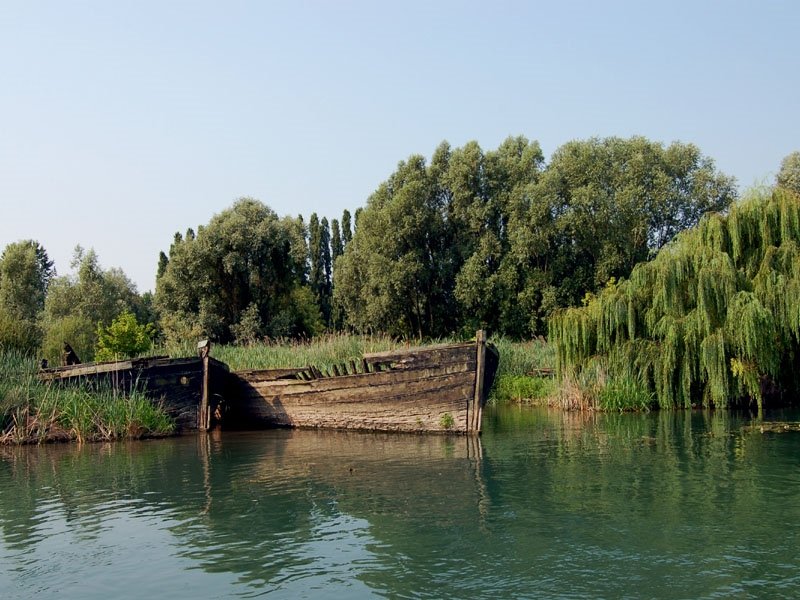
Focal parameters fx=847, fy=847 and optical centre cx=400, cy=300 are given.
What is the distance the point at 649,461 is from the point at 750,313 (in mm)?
7747

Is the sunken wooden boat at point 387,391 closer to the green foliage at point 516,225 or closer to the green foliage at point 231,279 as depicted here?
the green foliage at point 231,279

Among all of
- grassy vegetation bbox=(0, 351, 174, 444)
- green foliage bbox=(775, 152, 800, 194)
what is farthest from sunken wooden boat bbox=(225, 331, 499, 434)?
green foliage bbox=(775, 152, 800, 194)

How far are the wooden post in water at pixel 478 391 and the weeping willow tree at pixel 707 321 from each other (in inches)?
209

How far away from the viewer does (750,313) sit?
1998 cm

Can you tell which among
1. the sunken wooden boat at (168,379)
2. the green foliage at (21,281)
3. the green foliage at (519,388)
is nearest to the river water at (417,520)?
the sunken wooden boat at (168,379)

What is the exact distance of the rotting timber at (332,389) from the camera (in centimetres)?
1830

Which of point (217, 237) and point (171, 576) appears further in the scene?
point (217, 237)

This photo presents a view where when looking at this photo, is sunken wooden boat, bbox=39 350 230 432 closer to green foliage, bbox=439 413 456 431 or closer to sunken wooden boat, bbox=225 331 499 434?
sunken wooden boat, bbox=225 331 499 434

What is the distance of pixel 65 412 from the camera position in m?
18.8

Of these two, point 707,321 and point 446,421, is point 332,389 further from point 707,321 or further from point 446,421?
point 707,321

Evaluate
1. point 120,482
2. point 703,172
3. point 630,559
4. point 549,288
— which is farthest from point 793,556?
point 703,172

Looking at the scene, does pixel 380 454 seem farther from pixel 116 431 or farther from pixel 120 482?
pixel 116 431

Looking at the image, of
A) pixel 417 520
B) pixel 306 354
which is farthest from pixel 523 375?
pixel 417 520

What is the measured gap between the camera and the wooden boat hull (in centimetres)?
1822
